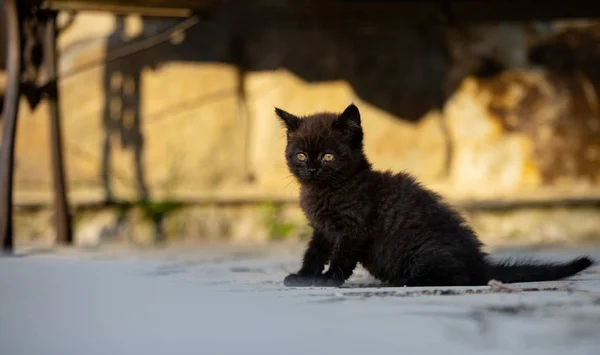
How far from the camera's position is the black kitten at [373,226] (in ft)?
8.55

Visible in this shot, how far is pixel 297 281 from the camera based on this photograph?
8.73ft

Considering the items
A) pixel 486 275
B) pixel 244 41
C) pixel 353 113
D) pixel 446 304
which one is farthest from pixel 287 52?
pixel 446 304

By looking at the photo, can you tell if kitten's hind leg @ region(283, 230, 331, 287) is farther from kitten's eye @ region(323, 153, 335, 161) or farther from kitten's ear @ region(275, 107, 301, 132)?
kitten's ear @ region(275, 107, 301, 132)

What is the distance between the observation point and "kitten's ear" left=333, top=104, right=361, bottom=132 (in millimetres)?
2783

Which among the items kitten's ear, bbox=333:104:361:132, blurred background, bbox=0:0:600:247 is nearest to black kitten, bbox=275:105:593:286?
kitten's ear, bbox=333:104:361:132

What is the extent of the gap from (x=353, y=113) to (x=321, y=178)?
0.91 ft

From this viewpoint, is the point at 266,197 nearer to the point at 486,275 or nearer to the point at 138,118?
the point at 138,118

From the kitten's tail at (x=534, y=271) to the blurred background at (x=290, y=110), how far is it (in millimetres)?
2325

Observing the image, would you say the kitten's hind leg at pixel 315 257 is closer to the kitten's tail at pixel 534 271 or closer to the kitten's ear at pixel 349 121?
the kitten's ear at pixel 349 121

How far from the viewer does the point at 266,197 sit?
A: 203 inches

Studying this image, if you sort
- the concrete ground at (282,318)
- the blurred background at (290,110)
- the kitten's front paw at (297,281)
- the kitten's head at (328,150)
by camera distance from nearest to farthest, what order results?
the concrete ground at (282,318) < the kitten's front paw at (297,281) < the kitten's head at (328,150) < the blurred background at (290,110)

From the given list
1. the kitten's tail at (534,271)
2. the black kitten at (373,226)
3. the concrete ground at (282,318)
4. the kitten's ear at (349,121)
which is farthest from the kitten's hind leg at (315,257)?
the kitten's tail at (534,271)

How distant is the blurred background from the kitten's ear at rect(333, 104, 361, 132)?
2.27 meters

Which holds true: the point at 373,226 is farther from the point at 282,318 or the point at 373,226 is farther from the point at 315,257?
the point at 282,318
